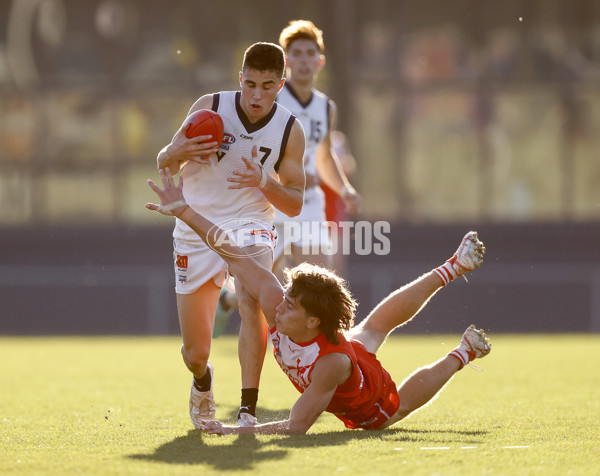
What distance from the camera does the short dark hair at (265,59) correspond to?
6168mm

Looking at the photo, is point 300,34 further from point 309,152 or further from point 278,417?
point 278,417

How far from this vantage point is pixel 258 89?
6273 millimetres

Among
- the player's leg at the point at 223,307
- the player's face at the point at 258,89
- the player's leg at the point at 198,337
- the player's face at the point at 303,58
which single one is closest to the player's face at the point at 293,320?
the player's leg at the point at 198,337

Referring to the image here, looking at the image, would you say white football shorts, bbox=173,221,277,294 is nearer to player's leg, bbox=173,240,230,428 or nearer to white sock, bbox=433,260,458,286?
player's leg, bbox=173,240,230,428

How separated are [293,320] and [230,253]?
628 mm

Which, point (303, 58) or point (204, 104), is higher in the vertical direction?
point (303, 58)

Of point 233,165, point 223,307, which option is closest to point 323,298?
point 233,165

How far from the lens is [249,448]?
5426mm

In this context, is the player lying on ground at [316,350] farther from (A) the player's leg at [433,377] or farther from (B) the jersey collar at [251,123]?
(B) the jersey collar at [251,123]

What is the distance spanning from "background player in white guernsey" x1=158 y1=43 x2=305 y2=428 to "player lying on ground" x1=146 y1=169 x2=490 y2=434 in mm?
183

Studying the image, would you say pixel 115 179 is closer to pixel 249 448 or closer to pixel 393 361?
pixel 393 361

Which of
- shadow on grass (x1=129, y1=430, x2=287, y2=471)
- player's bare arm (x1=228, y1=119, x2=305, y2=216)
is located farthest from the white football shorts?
shadow on grass (x1=129, y1=430, x2=287, y2=471)

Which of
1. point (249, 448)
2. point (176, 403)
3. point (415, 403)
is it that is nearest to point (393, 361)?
point (176, 403)

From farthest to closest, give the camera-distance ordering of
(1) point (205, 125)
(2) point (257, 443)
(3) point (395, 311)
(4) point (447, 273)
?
1. (4) point (447, 273)
2. (3) point (395, 311)
3. (1) point (205, 125)
4. (2) point (257, 443)
